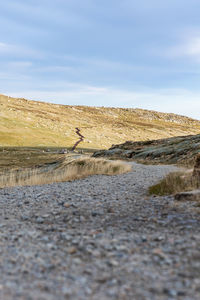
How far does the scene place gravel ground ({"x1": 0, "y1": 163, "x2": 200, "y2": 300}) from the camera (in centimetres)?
448

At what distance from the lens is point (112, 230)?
24.8 feet

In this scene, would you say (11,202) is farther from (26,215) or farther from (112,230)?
(112,230)

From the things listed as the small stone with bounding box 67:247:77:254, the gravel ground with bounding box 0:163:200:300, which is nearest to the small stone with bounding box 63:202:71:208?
the gravel ground with bounding box 0:163:200:300

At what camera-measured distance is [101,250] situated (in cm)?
612

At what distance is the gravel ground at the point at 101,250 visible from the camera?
14.7 feet

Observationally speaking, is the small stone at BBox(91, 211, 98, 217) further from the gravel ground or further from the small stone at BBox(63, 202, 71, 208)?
the small stone at BBox(63, 202, 71, 208)

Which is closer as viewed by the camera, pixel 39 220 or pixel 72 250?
pixel 72 250

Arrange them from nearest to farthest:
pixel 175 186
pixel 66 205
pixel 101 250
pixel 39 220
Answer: pixel 101 250 < pixel 39 220 < pixel 66 205 < pixel 175 186

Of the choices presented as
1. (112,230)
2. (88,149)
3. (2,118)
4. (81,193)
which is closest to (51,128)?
(2,118)

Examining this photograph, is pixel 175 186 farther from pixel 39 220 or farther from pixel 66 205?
pixel 39 220

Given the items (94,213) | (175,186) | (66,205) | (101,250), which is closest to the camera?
(101,250)

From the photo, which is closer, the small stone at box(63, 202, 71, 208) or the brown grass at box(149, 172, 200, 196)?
the small stone at box(63, 202, 71, 208)

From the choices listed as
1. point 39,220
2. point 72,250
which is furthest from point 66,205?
point 72,250

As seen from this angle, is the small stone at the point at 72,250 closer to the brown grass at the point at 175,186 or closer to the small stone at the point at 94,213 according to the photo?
the small stone at the point at 94,213
